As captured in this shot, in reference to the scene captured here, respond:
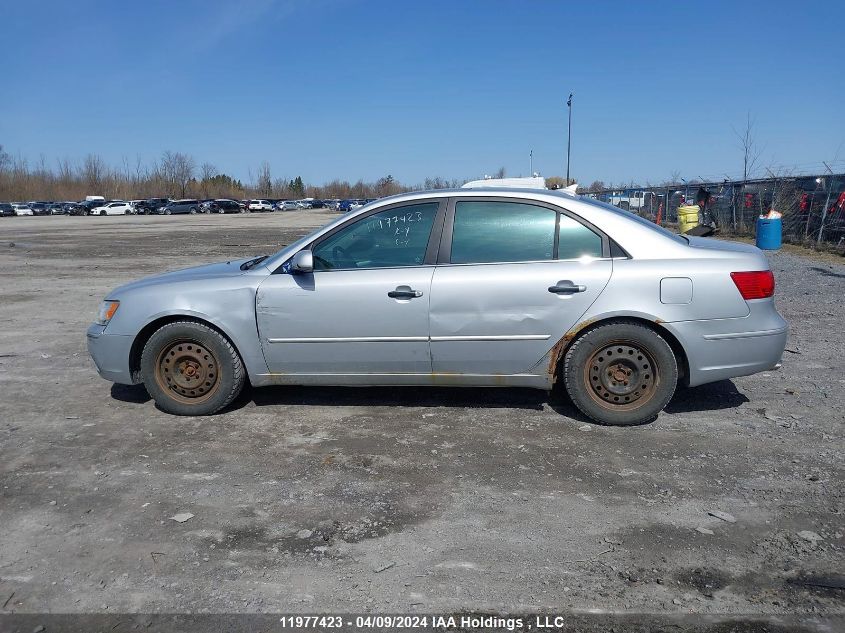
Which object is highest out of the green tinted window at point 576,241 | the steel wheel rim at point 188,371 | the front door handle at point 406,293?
the green tinted window at point 576,241

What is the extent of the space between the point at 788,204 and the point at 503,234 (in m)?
18.6

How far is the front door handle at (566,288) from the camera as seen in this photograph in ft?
15.3

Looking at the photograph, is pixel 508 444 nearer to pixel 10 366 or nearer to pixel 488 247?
pixel 488 247

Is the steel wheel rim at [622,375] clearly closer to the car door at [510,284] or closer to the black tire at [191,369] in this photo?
the car door at [510,284]

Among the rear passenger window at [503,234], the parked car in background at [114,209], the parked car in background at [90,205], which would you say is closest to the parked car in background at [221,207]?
the parked car in background at [114,209]

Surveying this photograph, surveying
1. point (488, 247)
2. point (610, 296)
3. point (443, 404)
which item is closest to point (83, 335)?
point (443, 404)

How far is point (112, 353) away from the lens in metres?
5.16

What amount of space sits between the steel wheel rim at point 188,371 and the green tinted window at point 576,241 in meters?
2.70

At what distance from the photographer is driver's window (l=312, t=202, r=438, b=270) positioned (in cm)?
493

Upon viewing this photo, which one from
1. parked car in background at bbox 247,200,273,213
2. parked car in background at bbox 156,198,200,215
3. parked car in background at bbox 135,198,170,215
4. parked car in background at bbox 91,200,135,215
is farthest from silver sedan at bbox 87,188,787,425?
parked car in background at bbox 247,200,273,213

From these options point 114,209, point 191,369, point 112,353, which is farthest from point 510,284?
point 114,209

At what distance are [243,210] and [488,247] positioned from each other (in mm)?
85300

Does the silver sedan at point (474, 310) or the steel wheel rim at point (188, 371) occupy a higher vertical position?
the silver sedan at point (474, 310)

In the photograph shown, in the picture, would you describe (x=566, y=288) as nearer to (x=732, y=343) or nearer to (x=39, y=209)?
(x=732, y=343)
